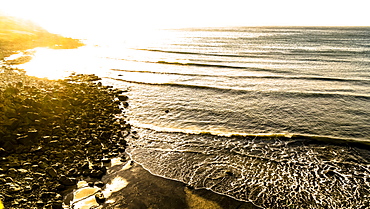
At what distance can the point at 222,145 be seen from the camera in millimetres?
10508

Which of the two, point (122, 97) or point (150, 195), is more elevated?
point (122, 97)

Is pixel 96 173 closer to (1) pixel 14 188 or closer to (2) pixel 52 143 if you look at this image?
(1) pixel 14 188

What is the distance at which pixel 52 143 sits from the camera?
898 cm

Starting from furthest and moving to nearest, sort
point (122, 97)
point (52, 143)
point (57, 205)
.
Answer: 1. point (122, 97)
2. point (52, 143)
3. point (57, 205)

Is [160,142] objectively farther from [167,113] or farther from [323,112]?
[323,112]

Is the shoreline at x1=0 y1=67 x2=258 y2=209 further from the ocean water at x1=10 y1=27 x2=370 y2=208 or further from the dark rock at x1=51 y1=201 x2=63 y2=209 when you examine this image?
the ocean water at x1=10 y1=27 x2=370 y2=208

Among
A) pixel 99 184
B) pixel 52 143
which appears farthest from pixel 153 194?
pixel 52 143

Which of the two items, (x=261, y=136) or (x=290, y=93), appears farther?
(x=290, y=93)

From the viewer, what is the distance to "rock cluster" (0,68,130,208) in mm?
6746

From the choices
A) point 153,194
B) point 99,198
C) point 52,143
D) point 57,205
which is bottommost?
point 153,194

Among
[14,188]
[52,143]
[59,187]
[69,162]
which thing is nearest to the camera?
[14,188]

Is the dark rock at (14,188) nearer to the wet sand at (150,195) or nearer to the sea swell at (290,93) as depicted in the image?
the wet sand at (150,195)

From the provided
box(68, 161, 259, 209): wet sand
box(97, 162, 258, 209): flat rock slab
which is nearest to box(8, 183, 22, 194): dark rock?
box(68, 161, 259, 209): wet sand

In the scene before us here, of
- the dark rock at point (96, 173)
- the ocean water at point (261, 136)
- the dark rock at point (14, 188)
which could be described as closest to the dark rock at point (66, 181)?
the dark rock at point (96, 173)
